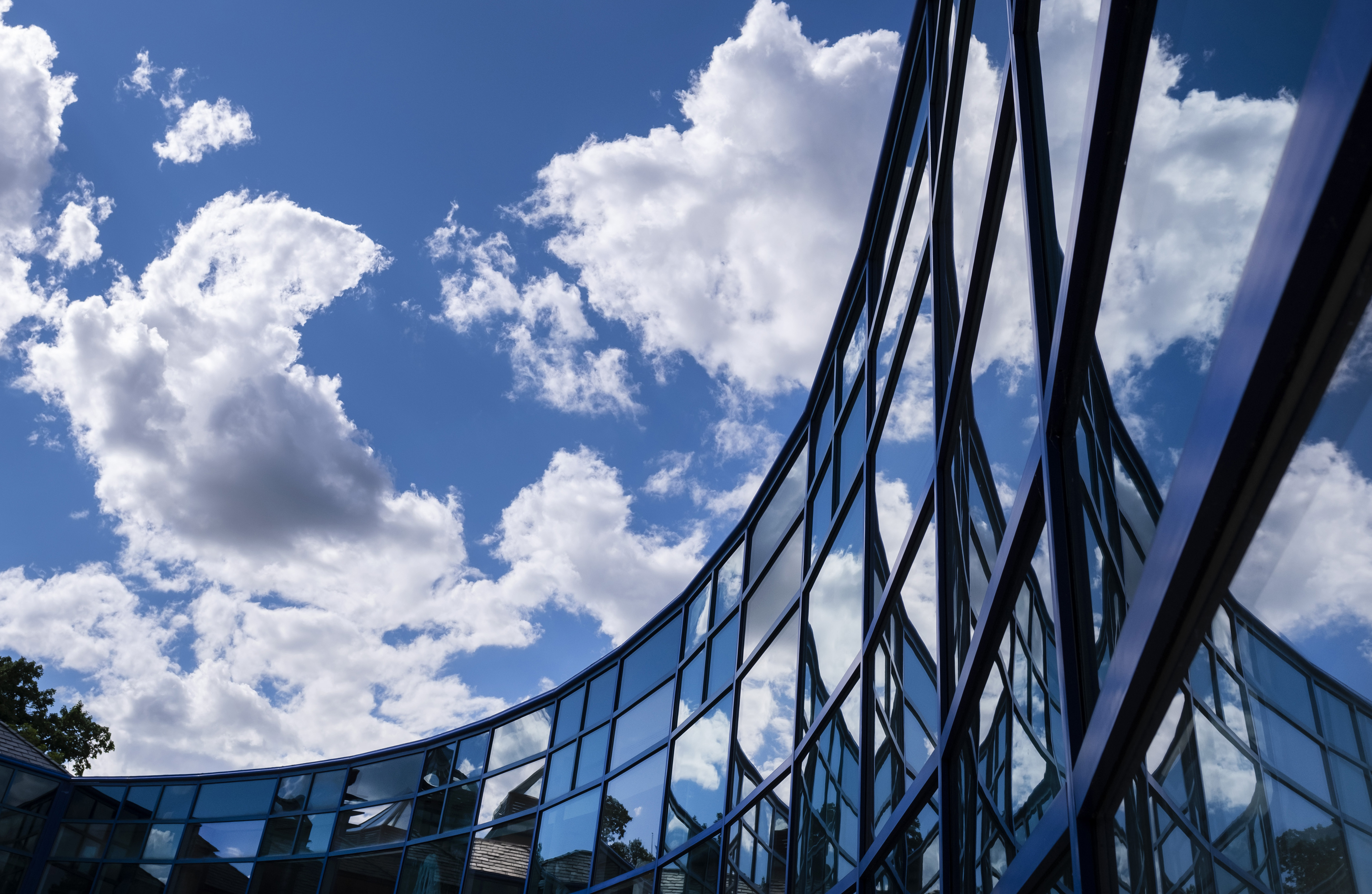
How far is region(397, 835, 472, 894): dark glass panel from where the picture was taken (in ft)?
63.8

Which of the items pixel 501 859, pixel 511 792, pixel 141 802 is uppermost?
pixel 511 792

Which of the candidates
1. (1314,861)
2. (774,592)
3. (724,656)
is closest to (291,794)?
(724,656)

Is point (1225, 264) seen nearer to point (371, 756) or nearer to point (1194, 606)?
point (1194, 606)

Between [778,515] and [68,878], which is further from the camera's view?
[68,878]

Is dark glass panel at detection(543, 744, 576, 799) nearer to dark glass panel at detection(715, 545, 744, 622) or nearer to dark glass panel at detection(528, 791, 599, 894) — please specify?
dark glass panel at detection(528, 791, 599, 894)

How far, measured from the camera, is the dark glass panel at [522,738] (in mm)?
20062

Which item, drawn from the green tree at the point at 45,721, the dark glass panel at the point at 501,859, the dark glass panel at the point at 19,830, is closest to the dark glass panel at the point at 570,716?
the dark glass panel at the point at 501,859

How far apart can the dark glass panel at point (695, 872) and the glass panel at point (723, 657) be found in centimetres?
246

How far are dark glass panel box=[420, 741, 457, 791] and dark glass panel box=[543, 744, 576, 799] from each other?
3467 mm

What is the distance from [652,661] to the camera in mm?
18312

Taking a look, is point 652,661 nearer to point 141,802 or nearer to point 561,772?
point 561,772

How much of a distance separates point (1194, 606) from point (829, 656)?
317 inches

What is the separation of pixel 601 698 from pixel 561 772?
1.70 metres

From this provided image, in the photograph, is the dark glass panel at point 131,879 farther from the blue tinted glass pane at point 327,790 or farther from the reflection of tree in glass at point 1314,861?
the reflection of tree in glass at point 1314,861
